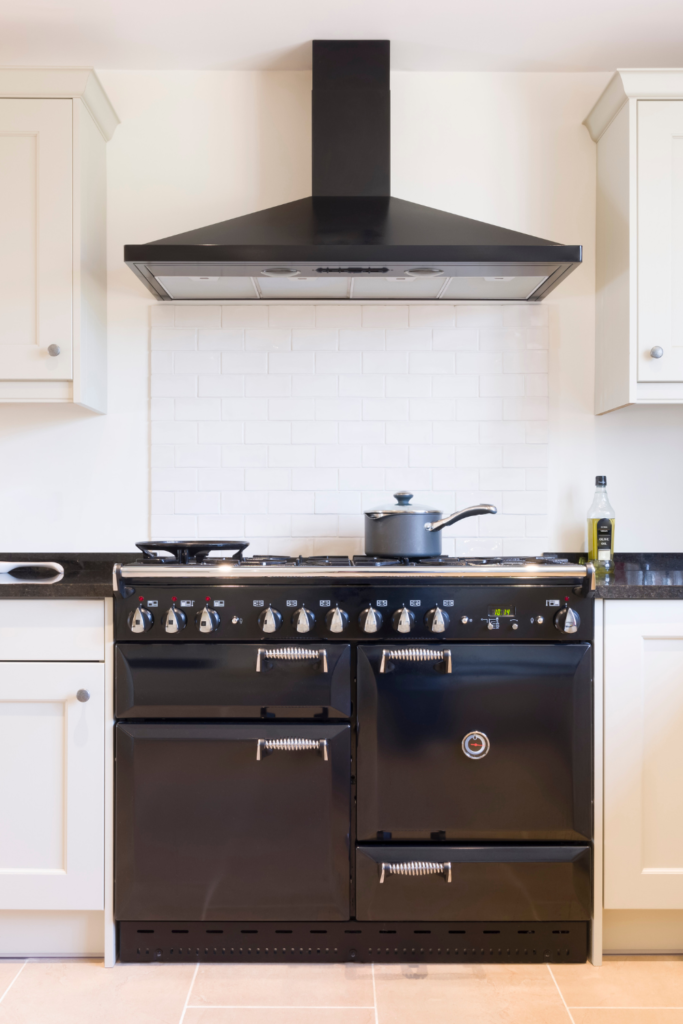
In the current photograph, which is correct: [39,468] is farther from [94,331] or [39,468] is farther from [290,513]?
[290,513]

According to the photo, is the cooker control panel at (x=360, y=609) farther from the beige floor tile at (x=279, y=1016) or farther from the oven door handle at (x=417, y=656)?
the beige floor tile at (x=279, y=1016)

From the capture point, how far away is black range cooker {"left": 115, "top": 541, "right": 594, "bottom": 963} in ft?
5.65

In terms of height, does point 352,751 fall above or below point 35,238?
below

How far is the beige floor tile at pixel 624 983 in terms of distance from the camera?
5.37 ft

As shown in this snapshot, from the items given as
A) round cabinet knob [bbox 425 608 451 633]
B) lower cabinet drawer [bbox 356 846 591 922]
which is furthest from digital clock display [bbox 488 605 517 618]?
lower cabinet drawer [bbox 356 846 591 922]

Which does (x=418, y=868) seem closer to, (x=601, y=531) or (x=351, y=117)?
(x=601, y=531)

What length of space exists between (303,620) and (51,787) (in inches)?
30.4

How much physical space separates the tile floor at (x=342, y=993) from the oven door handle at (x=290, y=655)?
76cm

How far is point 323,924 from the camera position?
5.74 feet

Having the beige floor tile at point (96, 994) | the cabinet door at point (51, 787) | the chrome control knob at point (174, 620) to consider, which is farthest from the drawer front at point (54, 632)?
the beige floor tile at point (96, 994)

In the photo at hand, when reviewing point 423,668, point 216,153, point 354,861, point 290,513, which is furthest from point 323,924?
point 216,153

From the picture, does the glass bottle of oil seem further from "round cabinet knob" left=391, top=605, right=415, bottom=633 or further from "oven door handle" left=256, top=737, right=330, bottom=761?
"oven door handle" left=256, top=737, right=330, bottom=761

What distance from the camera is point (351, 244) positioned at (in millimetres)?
1896

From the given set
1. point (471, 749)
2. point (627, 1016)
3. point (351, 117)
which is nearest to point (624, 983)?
point (627, 1016)
